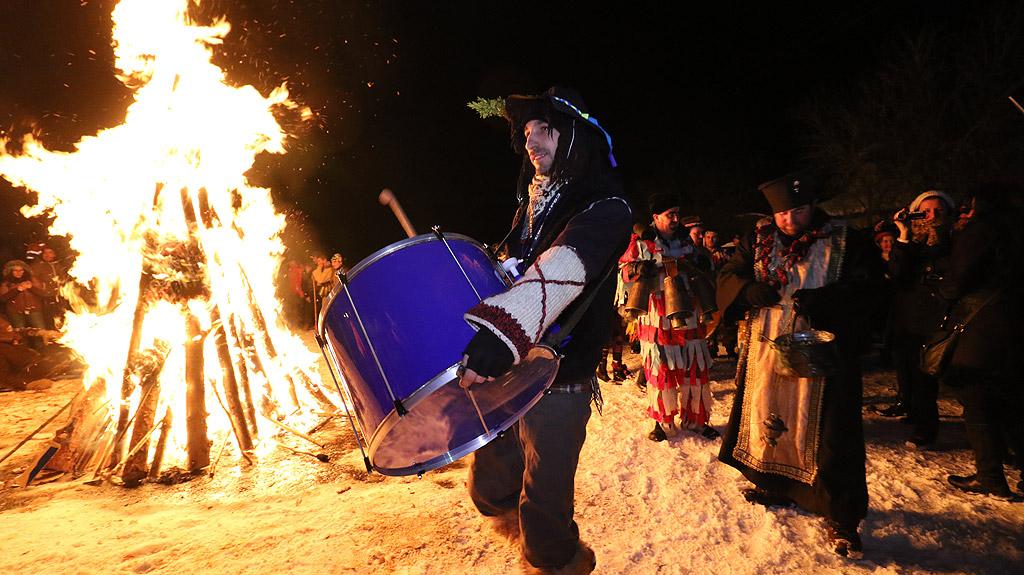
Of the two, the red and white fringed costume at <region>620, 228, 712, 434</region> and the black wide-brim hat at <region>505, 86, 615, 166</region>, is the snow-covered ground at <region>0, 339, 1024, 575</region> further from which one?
the black wide-brim hat at <region>505, 86, 615, 166</region>

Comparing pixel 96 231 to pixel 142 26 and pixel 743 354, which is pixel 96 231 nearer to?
pixel 142 26

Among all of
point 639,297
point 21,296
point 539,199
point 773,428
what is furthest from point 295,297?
point 773,428

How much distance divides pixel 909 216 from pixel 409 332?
20.1ft

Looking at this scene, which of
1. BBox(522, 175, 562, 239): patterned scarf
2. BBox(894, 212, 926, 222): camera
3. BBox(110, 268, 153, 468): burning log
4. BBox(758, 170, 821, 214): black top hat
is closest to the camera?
BBox(522, 175, 562, 239): patterned scarf

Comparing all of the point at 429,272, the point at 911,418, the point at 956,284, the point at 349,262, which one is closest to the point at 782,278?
the point at 956,284

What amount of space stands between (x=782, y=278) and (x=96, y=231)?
6106 mm

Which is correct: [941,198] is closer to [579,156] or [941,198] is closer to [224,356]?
[579,156]

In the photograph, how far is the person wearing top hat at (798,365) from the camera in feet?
9.20

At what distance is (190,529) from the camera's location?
3094 millimetres

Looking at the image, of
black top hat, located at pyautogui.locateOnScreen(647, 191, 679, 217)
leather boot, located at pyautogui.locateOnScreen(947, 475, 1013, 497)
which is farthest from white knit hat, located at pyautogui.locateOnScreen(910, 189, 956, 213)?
leather boot, located at pyautogui.locateOnScreen(947, 475, 1013, 497)

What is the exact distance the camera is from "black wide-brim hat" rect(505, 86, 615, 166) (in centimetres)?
216

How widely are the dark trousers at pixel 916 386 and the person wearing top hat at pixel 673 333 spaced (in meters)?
1.90

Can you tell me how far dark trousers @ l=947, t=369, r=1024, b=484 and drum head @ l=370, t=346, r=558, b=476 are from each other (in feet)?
11.6

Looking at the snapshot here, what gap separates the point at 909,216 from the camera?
5309 millimetres
